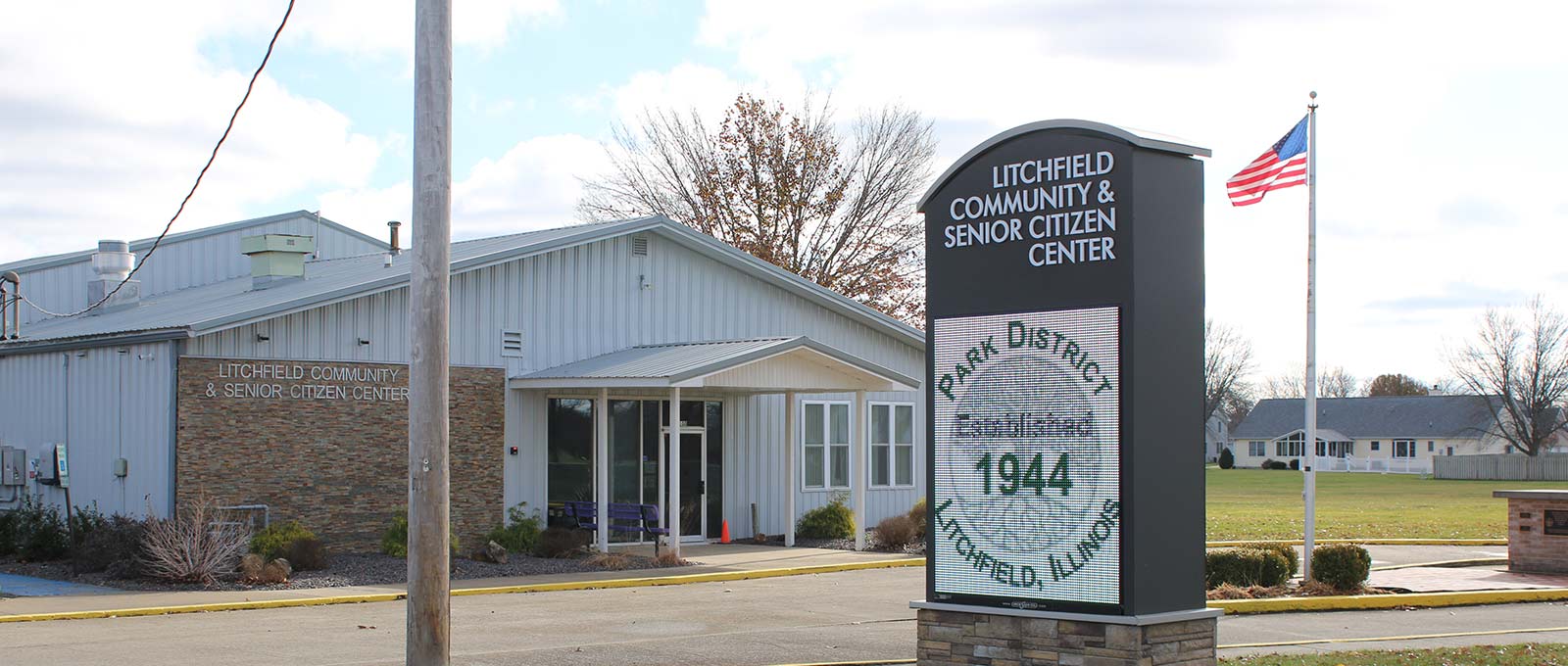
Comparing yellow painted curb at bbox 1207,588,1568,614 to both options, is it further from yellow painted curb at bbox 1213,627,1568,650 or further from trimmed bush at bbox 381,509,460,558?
trimmed bush at bbox 381,509,460,558

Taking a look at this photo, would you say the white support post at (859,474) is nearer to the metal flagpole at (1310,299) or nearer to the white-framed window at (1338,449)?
the metal flagpole at (1310,299)

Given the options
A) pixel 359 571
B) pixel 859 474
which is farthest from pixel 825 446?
pixel 359 571

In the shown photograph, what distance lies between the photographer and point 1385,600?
16.7m

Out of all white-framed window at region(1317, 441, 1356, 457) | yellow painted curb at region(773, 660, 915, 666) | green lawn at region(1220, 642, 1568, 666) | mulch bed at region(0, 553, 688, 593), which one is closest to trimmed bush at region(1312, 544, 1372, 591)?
green lawn at region(1220, 642, 1568, 666)

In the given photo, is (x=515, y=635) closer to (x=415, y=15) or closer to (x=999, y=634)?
(x=999, y=634)

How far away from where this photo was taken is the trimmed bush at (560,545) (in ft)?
69.1

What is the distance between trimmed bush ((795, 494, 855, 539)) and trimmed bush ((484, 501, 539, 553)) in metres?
5.24

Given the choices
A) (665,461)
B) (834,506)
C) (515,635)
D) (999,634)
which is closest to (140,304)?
(665,461)

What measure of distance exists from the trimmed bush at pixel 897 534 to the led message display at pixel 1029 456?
1324 cm

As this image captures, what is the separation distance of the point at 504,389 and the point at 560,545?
2.61m

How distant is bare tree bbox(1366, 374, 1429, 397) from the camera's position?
11662cm

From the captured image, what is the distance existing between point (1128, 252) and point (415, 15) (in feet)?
16.0

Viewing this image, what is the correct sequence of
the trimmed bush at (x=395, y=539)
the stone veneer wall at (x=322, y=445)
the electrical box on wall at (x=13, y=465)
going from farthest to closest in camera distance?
the electrical box on wall at (x=13, y=465)
the trimmed bush at (x=395, y=539)
the stone veneer wall at (x=322, y=445)

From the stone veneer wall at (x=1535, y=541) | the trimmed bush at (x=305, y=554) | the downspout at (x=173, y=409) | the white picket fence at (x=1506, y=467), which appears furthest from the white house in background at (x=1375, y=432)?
the downspout at (x=173, y=409)
